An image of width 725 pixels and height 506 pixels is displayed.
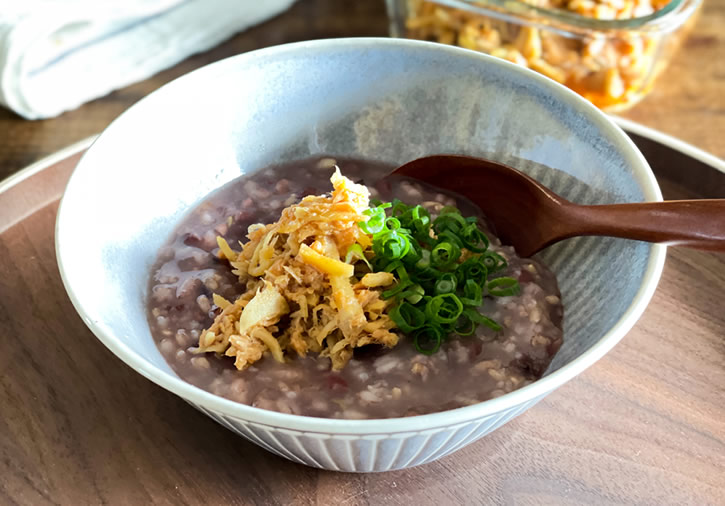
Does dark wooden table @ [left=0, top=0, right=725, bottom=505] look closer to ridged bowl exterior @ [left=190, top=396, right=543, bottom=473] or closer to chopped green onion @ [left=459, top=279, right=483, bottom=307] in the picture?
ridged bowl exterior @ [left=190, top=396, right=543, bottom=473]

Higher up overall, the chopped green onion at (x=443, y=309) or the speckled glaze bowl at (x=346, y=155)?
the speckled glaze bowl at (x=346, y=155)

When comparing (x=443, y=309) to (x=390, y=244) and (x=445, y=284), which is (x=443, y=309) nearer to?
(x=445, y=284)

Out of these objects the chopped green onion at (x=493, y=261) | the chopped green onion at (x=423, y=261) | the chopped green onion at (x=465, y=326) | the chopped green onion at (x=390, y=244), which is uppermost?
the chopped green onion at (x=390, y=244)

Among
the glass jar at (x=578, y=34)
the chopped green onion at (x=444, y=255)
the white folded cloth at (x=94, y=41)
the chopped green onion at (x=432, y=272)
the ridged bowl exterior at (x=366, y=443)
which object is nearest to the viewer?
the ridged bowl exterior at (x=366, y=443)

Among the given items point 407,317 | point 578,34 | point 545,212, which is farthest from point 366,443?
point 578,34

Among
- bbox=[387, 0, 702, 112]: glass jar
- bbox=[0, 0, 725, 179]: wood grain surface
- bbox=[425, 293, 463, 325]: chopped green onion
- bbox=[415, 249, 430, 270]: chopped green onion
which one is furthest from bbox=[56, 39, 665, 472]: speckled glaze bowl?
bbox=[0, 0, 725, 179]: wood grain surface

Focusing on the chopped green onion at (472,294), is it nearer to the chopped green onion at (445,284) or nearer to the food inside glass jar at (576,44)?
the chopped green onion at (445,284)

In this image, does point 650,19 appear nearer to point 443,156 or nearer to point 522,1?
point 522,1

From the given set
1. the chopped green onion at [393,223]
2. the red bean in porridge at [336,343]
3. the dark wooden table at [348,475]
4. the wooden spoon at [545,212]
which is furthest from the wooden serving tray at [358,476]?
the chopped green onion at [393,223]
